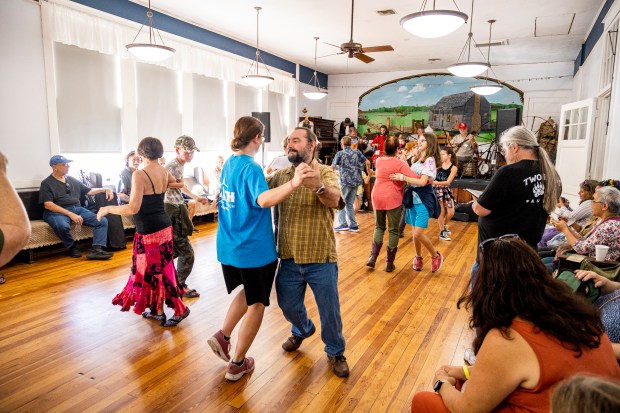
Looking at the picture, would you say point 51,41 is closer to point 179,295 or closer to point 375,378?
point 179,295

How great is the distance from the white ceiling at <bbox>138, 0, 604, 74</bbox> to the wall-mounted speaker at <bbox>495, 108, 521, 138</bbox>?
51.7 inches

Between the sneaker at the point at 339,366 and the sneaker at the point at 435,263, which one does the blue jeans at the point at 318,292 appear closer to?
the sneaker at the point at 339,366

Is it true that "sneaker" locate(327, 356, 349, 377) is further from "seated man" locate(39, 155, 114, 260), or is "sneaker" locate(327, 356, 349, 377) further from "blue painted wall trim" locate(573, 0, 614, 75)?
"blue painted wall trim" locate(573, 0, 614, 75)

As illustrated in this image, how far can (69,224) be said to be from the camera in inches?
200

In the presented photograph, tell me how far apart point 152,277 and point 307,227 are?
1.48 meters

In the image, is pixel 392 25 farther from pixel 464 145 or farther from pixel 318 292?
pixel 318 292

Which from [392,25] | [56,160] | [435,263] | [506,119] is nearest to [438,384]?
[435,263]

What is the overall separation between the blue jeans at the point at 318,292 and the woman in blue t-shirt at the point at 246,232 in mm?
131

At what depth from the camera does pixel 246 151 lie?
7.50 ft

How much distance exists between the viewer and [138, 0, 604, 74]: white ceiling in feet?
20.6

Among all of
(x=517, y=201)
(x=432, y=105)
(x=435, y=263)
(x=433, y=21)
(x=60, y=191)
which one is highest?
(x=432, y=105)

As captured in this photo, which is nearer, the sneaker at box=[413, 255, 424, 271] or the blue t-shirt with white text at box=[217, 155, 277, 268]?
the blue t-shirt with white text at box=[217, 155, 277, 268]

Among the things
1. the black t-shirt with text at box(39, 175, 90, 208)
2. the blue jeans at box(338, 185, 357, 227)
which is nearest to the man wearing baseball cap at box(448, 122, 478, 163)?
the blue jeans at box(338, 185, 357, 227)

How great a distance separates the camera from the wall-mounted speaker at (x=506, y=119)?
1058 cm
